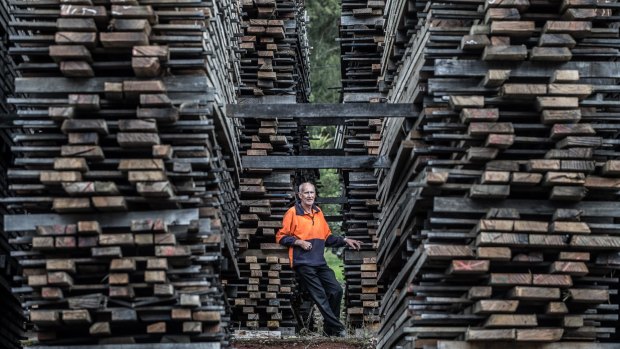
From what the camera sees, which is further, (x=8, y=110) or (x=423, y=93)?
(x=8, y=110)

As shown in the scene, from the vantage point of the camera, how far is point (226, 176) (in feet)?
44.9

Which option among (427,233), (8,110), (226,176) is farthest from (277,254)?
(427,233)

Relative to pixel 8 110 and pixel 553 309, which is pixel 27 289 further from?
pixel 553 309

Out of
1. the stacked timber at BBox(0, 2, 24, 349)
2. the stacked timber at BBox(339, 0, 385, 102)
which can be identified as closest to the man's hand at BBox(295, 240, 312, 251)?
the stacked timber at BBox(339, 0, 385, 102)

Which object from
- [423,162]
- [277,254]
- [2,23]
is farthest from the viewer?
[277,254]

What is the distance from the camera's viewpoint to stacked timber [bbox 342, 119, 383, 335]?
1816cm

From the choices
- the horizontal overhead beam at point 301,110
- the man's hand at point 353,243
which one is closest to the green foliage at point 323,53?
the man's hand at point 353,243

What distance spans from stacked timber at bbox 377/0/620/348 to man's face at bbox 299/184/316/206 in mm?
4609

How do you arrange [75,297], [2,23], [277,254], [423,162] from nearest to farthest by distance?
[75,297], [423,162], [2,23], [277,254]

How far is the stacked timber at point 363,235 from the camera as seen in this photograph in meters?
18.2

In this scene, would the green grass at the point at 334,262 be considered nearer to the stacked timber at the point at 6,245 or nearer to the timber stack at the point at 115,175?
the stacked timber at the point at 6,245

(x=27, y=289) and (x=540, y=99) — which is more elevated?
(x=540, y=99)

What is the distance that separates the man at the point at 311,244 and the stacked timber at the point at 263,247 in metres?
0.74

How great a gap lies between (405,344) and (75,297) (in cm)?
335
